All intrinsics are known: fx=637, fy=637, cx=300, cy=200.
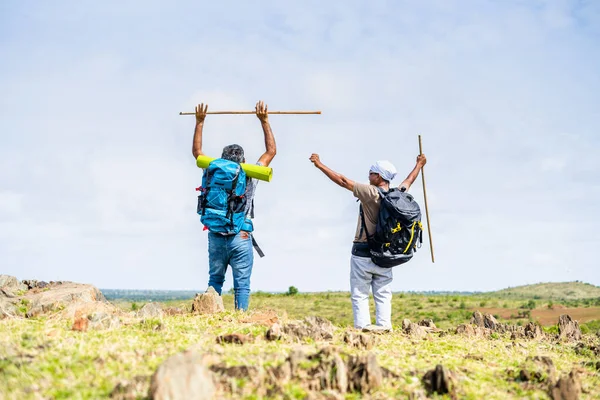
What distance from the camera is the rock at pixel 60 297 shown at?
9.40 m

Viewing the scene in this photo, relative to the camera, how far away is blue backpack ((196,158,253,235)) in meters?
10.3

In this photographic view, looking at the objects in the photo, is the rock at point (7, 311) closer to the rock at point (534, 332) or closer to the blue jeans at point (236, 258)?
the blue jeans at point (236, 258)

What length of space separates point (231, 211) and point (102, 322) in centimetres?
311

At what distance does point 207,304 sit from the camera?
32.9 feet

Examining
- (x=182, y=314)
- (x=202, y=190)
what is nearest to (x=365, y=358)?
(x=182, y=314)

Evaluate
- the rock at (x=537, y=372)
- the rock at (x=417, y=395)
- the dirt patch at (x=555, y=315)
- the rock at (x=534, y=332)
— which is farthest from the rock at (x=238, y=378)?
the dirt patch at (x=555, y=315)

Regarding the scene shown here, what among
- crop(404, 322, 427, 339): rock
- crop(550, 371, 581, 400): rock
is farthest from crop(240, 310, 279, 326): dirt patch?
crop(550, 371, 581, 400): rock

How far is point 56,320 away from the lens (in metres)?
8.52

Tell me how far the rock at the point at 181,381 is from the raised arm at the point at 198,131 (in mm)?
6083

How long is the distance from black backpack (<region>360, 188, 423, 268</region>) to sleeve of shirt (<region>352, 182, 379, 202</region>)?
0.12 m

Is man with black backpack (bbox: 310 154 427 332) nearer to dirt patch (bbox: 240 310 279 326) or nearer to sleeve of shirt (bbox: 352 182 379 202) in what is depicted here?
sleeve of shirt (bbox: 352 182 379 202)

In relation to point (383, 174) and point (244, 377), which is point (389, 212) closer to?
point (383, 174)

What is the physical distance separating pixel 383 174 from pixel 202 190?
3.00m

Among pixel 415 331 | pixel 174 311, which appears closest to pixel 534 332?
pixel 415 331
